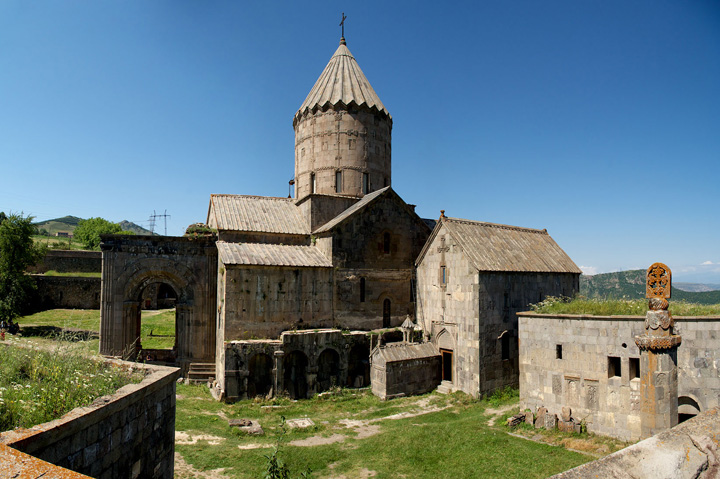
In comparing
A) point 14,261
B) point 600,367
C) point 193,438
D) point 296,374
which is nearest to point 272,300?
point 296,374

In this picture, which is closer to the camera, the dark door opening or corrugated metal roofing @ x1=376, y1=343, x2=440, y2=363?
corrugated metal roofing @ x1=376, y1=343, x2=440, y2=363

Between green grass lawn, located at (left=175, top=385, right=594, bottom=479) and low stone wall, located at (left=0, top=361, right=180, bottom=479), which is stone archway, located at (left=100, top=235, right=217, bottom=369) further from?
low stone wall, located at (left=0, top=361, right=180, bottom=479)

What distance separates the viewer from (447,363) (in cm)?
1534

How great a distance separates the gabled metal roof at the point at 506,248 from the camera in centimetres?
1488

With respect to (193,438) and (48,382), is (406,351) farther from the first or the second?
(48,382)

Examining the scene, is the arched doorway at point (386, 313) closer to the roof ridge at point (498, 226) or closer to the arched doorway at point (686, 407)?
the roof ridge at point (498, 226)

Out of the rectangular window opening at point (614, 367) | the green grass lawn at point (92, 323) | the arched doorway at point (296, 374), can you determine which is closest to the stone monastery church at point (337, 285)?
the arched doorway at point (296, 374)

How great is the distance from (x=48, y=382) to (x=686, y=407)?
1204 centimetres

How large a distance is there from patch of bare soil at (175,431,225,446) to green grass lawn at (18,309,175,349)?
12.8 metres

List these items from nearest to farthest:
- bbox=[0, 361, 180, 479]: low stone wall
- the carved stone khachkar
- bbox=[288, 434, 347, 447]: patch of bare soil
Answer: bbox=[0, 361, 180, 479]: low stone wall
the carved stone khachkar
bbox=[288, 434, 347, 447]: patch of bare soil

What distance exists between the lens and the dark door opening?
1521 centimetres

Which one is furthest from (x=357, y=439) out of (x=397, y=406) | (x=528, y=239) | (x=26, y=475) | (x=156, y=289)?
(x=156, y=289)

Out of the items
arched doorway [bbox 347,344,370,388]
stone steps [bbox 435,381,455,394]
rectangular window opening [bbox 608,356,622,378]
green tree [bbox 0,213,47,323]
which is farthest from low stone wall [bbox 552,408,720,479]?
green tree [bbox 0,213,47,323]

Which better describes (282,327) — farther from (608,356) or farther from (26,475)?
(26,475)
